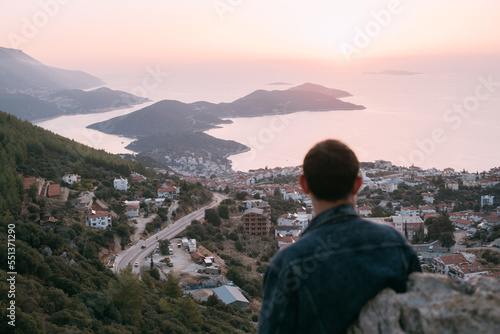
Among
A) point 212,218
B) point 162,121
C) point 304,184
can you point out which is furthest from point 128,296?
point 162,121

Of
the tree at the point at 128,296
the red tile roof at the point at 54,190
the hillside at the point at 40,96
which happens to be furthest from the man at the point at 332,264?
the hillside at the point at 40,96

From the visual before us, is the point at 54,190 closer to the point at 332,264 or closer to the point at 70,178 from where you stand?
the point at 70,178

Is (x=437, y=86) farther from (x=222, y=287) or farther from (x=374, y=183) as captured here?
(x=222, y=287)

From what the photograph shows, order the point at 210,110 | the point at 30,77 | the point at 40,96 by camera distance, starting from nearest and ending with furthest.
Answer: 1. the point at 210,110
2. the point at 40,96
3. the point at 30,77

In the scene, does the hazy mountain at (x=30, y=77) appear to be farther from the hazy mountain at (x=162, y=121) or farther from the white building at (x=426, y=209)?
the white building at (x=426, y=209)

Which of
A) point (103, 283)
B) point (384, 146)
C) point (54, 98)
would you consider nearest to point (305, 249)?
point (103, 283)

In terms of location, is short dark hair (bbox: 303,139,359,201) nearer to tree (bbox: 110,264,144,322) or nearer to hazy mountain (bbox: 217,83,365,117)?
tree (bbox: 110,264,144,322)
